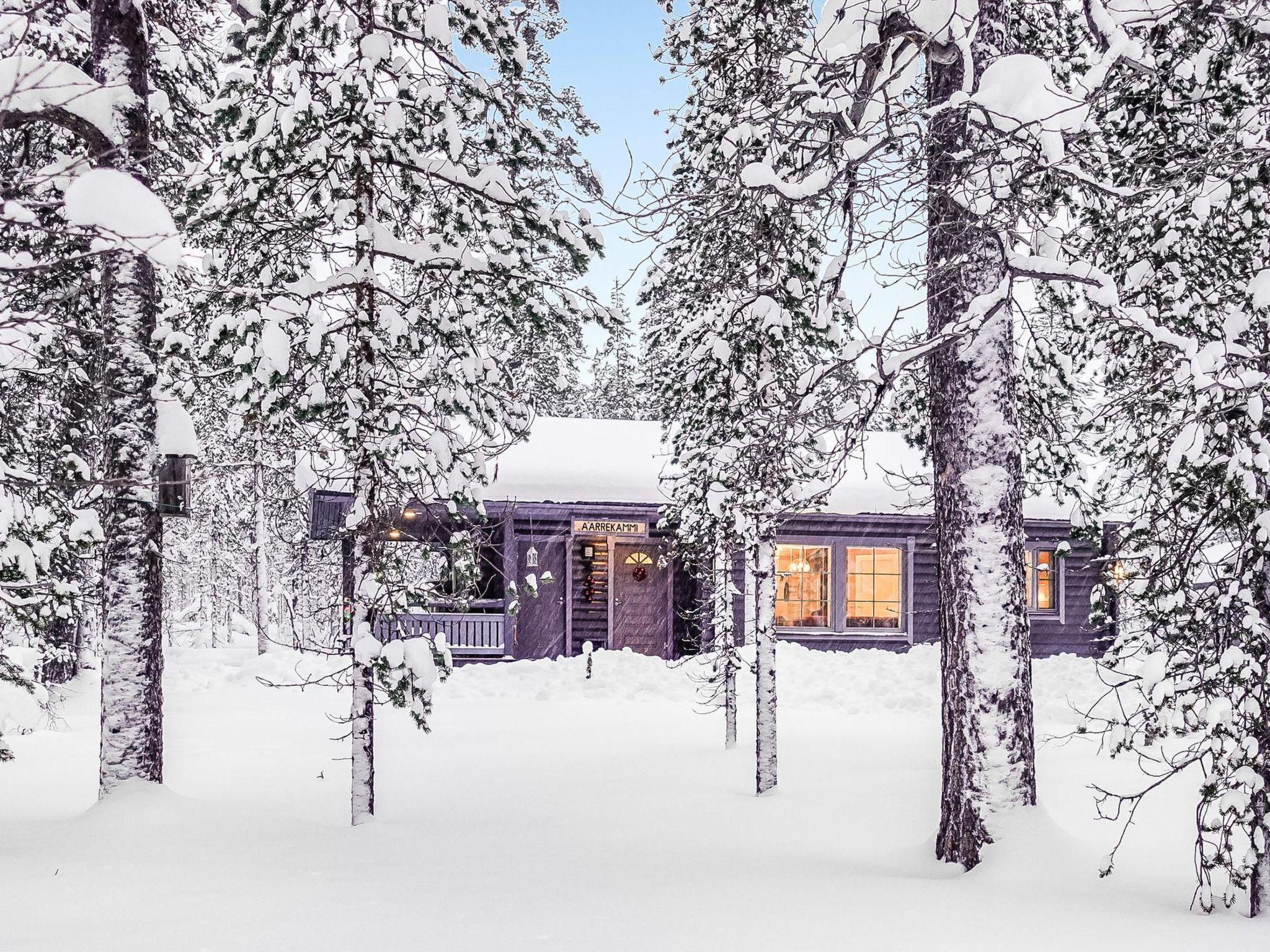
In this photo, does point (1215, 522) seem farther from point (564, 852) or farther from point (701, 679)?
point (701, 679)

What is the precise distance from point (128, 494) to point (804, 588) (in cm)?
1516

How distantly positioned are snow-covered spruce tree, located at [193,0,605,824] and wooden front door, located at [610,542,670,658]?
39.7 ft

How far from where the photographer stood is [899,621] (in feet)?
66.3

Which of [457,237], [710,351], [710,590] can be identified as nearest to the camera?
[457,237]

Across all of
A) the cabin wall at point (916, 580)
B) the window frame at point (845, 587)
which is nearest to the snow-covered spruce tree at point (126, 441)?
the cabin wall at point (916, 580)

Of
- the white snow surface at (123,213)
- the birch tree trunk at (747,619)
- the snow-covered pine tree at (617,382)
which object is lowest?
the birch tree trunk at (747,619)

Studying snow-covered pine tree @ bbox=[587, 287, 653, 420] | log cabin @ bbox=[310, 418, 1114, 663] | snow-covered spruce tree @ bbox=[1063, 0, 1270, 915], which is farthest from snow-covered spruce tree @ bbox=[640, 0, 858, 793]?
snow-covered pine tree @ bbox=[587, 287, 653, 420]

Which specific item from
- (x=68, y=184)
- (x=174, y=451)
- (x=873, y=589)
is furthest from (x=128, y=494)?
(x=873, y=589)

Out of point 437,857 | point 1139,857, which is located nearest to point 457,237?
point 437,857

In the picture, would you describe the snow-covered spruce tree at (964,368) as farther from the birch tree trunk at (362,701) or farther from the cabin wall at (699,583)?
the cabin wall at (699,583)

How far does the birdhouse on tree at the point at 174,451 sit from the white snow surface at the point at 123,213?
4.73 meters

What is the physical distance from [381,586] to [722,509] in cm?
407

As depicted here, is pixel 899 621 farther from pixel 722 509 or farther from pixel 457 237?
pixel 457 237

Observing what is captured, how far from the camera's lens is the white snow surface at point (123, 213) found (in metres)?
2.79
